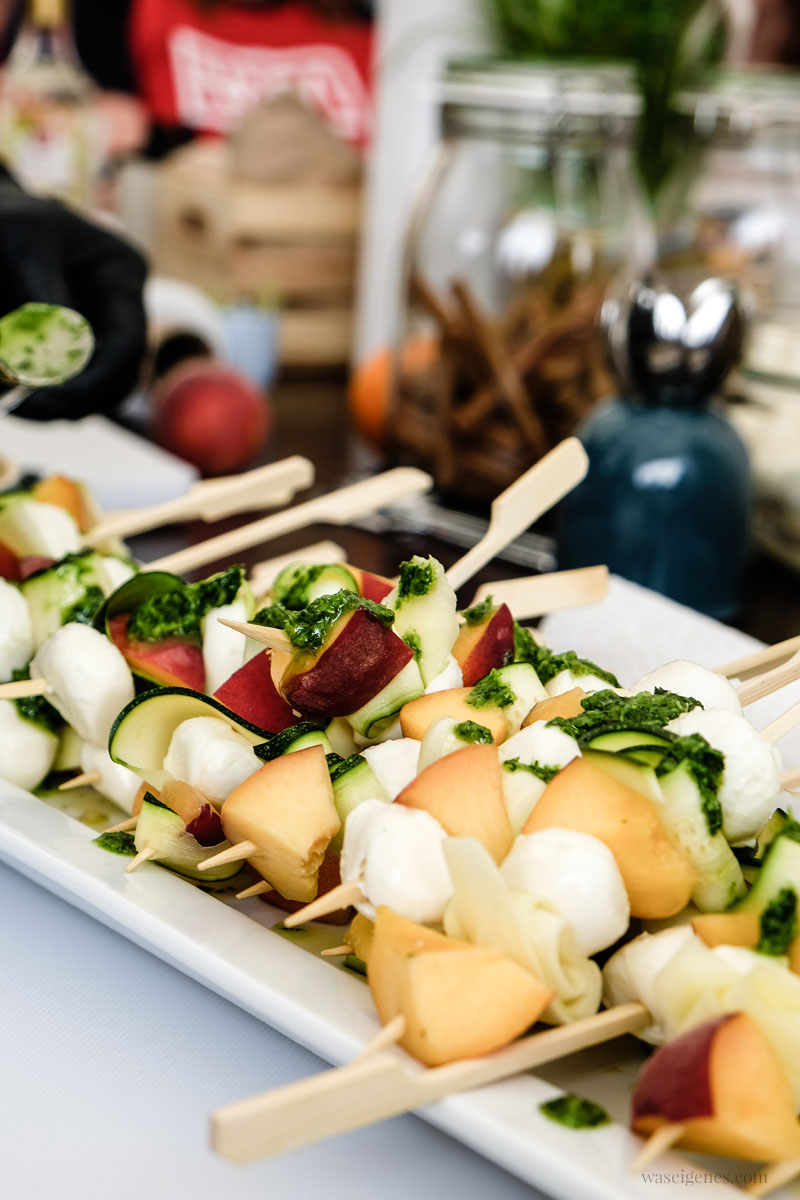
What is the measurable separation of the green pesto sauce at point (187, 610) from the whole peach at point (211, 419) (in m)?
0.96

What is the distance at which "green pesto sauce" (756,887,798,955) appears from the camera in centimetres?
56

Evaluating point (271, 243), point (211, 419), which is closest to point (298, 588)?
point (211, 419)

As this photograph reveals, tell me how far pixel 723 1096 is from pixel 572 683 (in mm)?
294

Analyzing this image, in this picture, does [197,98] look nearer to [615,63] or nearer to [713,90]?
[615,63]

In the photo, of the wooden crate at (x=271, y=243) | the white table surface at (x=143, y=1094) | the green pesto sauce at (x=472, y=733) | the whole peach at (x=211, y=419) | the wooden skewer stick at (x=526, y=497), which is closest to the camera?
the white table surface at (x=143, y=1094)

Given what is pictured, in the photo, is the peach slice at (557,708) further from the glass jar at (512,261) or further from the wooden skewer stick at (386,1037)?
the glass jar at (512,261)

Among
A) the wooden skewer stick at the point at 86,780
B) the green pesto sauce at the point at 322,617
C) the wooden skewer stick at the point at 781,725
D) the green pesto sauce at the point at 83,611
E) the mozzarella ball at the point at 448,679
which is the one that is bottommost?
the wooden skewer stick at the point at 86,780

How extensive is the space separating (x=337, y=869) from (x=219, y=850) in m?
0.06

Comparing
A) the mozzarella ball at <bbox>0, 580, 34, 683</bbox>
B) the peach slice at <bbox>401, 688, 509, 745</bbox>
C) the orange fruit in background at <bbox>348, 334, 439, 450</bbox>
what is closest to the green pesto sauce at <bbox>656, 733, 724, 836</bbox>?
the peach slice at <bbox>401, 688, 509, 745</bbox>

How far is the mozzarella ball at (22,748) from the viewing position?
78 cm

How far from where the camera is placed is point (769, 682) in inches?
29.5

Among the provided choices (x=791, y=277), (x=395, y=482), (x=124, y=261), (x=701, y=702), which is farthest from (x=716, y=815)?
(x=791, y=277)

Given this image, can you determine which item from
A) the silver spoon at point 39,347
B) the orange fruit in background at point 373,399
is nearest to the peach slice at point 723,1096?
the silver spoon at point 39,347

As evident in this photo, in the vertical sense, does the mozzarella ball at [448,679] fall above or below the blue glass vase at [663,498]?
above
